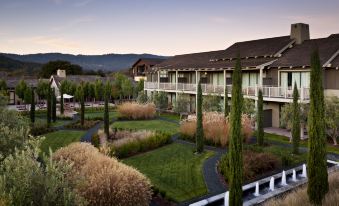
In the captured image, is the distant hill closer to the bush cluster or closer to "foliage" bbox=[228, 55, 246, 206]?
the bush cluster

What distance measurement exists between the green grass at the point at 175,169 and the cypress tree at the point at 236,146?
9.54 feet

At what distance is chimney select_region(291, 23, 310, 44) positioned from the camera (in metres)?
32.8

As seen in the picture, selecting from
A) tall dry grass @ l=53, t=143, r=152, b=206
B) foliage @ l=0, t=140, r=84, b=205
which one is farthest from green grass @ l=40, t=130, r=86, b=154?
foliage @ l=0, t=140, r=84, b=205

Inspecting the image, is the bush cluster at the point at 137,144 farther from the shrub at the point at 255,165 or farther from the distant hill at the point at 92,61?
the distant hill at the point at 92,61

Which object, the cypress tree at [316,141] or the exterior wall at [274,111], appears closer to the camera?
the cypress tree at [316,141]

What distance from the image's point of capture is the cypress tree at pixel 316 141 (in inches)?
454

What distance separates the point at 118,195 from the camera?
437 inches

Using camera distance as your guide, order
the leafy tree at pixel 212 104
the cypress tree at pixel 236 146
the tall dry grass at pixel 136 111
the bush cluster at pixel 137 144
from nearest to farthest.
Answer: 1. the cypress tree at pixel 236 146
2. the bush cluster at pixel 137 144
3. the leafy tree at pixel 212 104
4. the tall dry grass at pixel 136 111

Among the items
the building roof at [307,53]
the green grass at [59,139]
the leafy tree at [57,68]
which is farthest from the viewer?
the leafy tree at [57,68]

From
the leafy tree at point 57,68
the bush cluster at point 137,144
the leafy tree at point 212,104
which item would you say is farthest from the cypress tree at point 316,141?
the leafy tree at point 57,68

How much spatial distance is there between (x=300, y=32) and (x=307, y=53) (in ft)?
15.6

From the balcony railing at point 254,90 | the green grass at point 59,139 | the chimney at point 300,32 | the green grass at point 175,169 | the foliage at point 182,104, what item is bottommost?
the green grass at point 175,169

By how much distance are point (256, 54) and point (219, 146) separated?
49.9 feet

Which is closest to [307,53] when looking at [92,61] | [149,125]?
[149,125]
